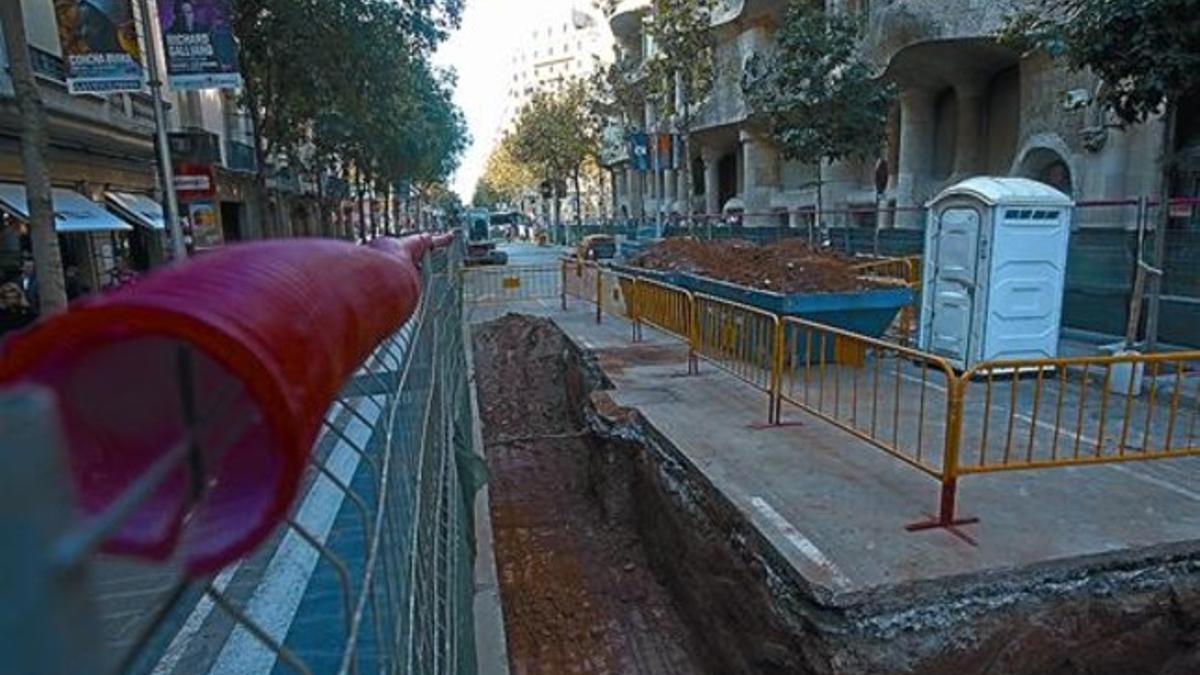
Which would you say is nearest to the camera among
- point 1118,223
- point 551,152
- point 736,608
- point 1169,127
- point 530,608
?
point 736,608

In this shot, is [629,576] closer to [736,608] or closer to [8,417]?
[736,608]

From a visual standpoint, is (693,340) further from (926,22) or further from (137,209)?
(926,22)

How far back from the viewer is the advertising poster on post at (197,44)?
11.5 meters

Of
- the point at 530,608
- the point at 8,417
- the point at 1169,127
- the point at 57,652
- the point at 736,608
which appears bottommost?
the point at 530,608

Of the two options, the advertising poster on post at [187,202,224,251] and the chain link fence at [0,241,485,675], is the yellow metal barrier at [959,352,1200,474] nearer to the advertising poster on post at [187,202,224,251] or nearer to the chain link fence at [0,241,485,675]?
the chain link fence at [0,241,485,675]

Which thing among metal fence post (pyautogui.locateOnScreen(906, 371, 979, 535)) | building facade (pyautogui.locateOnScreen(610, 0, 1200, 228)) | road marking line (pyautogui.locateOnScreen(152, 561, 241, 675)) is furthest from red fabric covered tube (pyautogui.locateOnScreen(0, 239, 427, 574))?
building facade (pyautogui.locateOnScreen(610, 0, 1200, 228))

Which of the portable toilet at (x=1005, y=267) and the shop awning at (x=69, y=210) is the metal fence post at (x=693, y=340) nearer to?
the portable toilet at (x=1005, y=267)

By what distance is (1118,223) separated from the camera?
41.3 feet

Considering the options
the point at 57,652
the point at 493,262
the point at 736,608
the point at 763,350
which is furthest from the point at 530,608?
the point at 493,262

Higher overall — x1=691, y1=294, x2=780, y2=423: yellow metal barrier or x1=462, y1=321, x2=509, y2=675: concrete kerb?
x1=691, y1=294, x2=780, y2=423: yellow metal barrier

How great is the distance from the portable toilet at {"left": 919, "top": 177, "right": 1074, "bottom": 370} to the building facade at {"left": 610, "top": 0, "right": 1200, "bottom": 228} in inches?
72.0

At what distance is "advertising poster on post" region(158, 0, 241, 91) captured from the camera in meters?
11.5

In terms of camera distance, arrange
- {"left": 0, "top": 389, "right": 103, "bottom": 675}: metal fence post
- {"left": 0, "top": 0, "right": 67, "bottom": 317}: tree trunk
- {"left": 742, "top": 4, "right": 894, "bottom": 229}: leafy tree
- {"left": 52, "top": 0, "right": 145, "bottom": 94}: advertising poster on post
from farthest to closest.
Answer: {"left": 742, "top": 4, "right": 894, "bottom": 229}: leafy tree < {"left": 52, "top": 0, "right": 145, "bottom": 94}: advertising poster on post < {"left": 0, "top": 0, "right": 67, "bottom": 317}: tree trunk < {"left": 0, "top": 389, "right": 103, "bottom": 675}: metal fence post

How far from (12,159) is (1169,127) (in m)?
16.9
